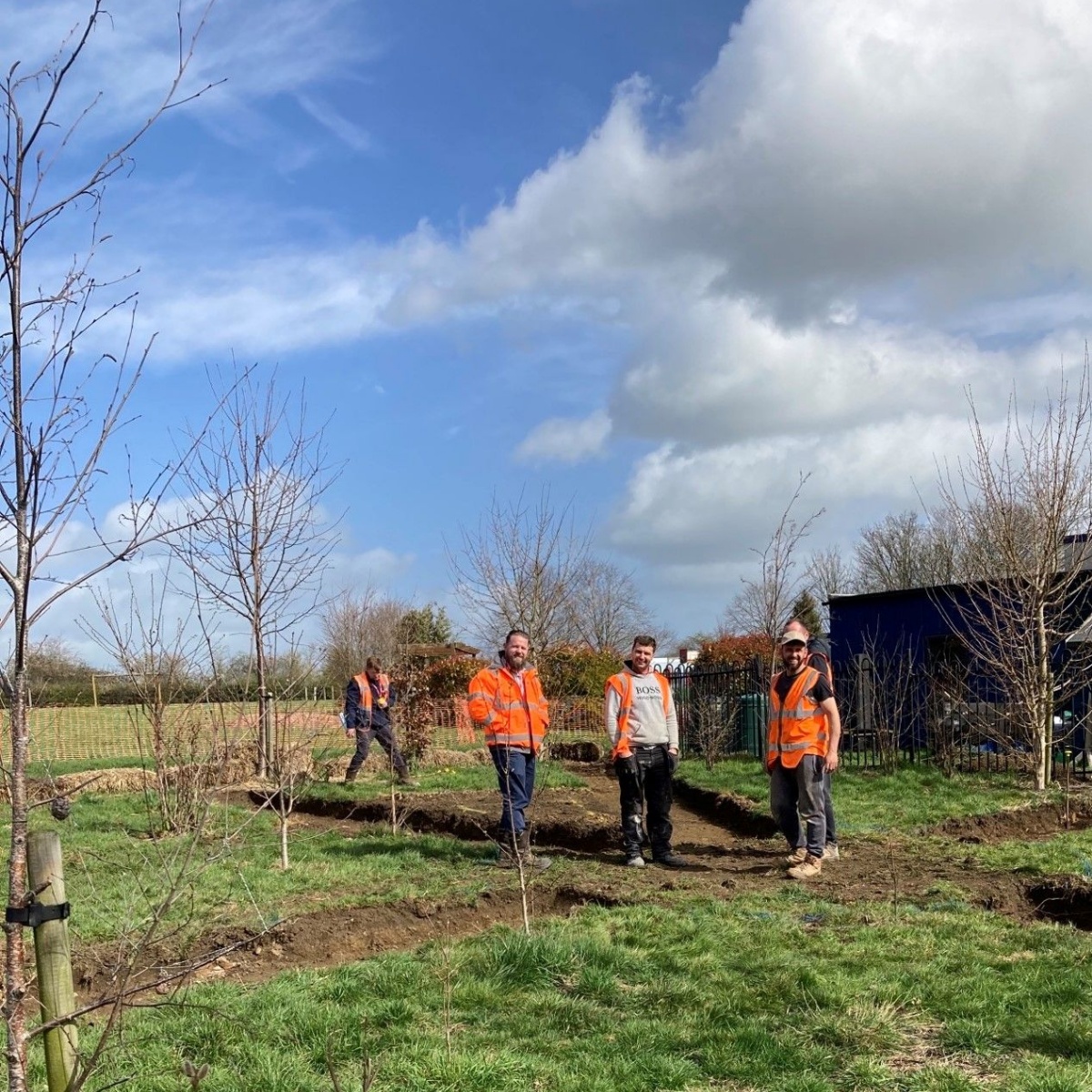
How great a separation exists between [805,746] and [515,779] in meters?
2.17

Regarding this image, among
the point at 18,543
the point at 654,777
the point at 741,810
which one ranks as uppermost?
the point at 18,543

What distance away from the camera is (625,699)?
8.45m

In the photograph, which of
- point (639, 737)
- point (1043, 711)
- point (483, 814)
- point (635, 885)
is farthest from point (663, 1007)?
point (1043, 711)

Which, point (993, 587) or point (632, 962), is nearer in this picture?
point (632, 962)

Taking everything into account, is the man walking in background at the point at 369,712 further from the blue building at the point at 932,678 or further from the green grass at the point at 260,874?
the blue building at the point at 932,678

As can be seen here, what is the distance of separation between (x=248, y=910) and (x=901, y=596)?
17.3m

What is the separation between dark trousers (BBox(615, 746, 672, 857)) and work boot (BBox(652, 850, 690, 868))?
0.05 ft

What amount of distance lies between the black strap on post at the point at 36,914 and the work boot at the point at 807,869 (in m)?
5.68

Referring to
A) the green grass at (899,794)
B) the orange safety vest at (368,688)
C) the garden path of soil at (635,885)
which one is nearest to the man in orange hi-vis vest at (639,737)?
the garden path of soil at (635,885)

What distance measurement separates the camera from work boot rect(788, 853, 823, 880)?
25.0 ft

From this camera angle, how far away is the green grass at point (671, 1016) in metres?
4.03

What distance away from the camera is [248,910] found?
7258mm

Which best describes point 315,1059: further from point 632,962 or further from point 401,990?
point 632,962

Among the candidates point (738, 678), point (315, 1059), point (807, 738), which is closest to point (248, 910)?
point (315, 1059)
